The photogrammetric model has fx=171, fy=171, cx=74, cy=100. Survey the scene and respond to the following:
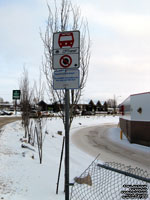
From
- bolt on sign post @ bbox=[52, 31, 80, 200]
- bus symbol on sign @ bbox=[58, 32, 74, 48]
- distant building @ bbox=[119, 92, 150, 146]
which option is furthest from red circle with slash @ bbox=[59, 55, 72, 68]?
distant building @ bbox=[119, 92, 150, 146]

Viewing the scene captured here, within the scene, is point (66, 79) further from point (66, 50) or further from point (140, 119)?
point (140, 119)

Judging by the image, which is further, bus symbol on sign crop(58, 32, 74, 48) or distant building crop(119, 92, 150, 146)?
distant building crop(119, 92, 150, 146)

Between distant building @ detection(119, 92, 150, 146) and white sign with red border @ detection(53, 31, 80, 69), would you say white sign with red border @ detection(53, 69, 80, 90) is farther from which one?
distant building @ detection(119, 92, 150, 146)

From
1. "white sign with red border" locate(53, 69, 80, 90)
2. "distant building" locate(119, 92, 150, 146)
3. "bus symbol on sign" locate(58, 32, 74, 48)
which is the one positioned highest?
"bus symbol on sign" locate(58, 32, 74, 48)

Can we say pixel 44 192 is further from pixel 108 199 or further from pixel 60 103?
pixel 60 103

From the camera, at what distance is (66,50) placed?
8.43 ft

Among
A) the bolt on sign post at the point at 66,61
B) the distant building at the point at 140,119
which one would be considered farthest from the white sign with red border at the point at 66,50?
the distant building at the point at 140,119

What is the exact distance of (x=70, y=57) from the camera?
2543mm

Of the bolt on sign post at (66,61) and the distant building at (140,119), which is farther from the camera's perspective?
the distant building at (140,119)

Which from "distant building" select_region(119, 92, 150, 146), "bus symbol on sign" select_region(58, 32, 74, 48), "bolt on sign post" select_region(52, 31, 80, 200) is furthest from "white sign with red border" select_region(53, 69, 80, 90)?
"distant building" select_region(119, 92, 150, 146)

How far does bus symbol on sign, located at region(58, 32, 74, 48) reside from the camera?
8.44ft

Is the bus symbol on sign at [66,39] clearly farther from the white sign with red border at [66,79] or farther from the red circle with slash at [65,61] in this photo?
the white sign with red border at [66,79]

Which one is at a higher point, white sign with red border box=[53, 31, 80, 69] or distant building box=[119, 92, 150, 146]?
white sign with red border box=[53, 31, 80, 69]

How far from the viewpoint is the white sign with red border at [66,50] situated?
2.53 metres
